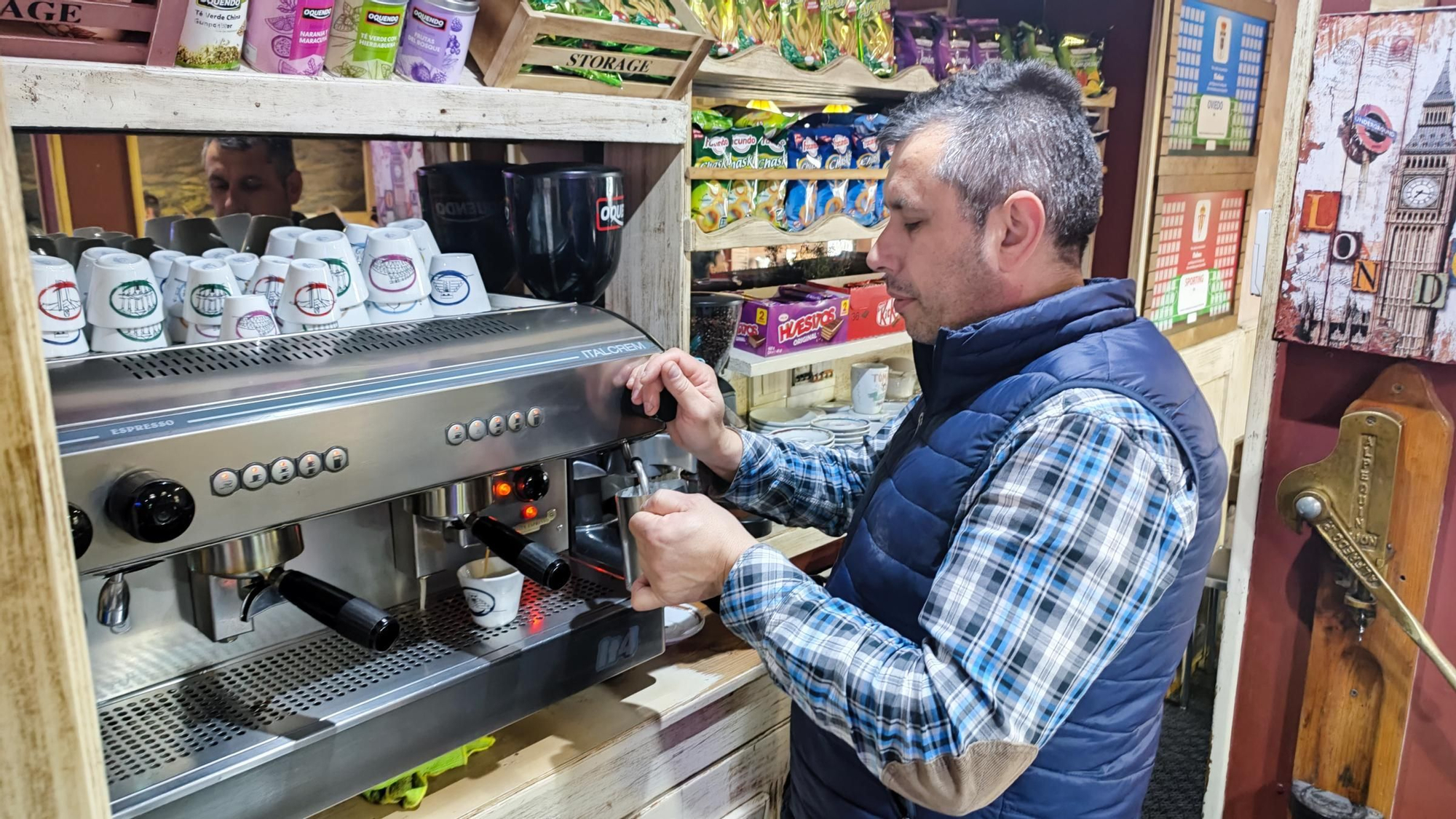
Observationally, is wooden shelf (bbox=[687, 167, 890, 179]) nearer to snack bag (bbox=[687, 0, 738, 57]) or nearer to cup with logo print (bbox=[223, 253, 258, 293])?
snack bag (bbox=[687, 0, 738, 57])

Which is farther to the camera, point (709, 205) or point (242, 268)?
point (709, 205)

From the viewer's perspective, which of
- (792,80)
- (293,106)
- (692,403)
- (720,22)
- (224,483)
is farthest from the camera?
(792,80)

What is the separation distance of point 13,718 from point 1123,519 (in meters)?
0.76

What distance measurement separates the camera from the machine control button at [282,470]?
0.85 m

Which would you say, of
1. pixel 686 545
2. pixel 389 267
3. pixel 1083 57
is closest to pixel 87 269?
pixel 389 267

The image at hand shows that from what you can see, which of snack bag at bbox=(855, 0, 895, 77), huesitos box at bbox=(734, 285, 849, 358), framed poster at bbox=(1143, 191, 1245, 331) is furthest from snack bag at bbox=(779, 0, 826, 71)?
framed poster at bbox=(1143, 191, 1245, 331)

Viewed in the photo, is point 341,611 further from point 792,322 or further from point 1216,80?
point 1216,80

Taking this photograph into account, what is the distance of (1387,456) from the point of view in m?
1.43

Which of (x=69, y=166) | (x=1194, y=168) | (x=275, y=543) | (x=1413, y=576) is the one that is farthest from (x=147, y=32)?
(x=1194, y=168)

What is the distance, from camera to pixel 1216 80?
9.43 ft

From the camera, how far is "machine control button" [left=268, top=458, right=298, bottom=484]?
33.5 inches

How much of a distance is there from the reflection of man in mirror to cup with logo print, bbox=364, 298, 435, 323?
0.35 m

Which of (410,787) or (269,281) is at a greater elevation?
(269,281)

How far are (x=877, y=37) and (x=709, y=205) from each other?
0.53 meters
